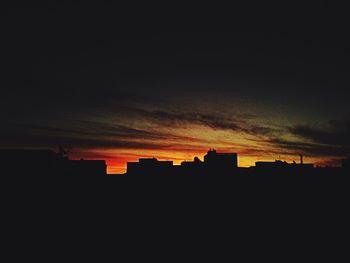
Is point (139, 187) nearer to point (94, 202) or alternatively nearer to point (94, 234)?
point (94, 202)

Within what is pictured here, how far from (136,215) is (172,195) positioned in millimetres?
6111

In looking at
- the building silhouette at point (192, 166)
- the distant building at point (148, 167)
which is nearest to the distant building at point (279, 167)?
the building silhouette at point (192, 166)

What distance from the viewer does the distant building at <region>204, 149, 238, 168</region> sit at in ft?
227

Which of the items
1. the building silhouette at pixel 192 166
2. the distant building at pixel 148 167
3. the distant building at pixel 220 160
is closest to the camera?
the building silhouette at pixel 192 166

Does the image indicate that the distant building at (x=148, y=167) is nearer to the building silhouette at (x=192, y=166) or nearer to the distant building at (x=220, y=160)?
the building silhouette at (x=192, y=166)

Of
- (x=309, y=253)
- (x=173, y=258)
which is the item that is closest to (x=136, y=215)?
(x=173, y=258)

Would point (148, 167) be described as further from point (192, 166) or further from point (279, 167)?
point (279, 167)

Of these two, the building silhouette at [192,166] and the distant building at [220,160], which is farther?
the distant building at [220,160]

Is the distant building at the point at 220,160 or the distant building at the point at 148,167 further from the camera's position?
the distant building at the point at 220,160

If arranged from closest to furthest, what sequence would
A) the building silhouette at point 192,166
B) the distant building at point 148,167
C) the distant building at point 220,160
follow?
the building silhouette at point 192,166 < the distant building at point 148,167 < the distant building at point 220,160

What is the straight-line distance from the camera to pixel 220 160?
71.4 metres

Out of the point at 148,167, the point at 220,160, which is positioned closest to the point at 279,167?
the point at 220,160

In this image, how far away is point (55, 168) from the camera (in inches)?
2002

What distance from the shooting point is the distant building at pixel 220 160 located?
69312 mm
